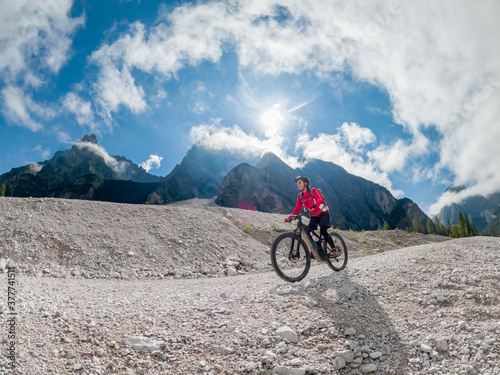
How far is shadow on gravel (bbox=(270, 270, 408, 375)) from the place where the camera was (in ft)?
14.0

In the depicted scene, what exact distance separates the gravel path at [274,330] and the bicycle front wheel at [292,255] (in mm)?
1594

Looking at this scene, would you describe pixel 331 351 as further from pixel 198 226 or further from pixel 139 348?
pixel 198 226

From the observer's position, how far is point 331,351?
14.5 ft

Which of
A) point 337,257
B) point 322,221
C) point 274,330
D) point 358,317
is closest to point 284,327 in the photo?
point 274,330

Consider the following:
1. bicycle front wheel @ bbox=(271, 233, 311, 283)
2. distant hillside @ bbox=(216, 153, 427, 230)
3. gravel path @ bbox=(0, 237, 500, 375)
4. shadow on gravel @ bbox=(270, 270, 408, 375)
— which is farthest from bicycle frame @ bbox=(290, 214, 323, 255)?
distant hillside @ bbox=(216, 153, 427, 230)

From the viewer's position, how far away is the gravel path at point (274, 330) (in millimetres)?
4078

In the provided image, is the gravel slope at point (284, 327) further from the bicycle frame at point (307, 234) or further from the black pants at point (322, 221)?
the black pants at point (322, 221)

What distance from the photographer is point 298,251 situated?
9102mm

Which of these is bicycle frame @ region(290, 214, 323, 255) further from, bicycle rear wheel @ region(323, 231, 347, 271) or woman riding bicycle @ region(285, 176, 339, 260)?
bicycle rear wheel @ region(323, 231, 347, 271)

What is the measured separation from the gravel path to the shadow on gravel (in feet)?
0.07

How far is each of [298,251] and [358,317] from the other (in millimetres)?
3773

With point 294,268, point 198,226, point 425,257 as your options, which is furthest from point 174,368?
point 198,226

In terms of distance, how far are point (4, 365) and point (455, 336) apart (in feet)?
22.8

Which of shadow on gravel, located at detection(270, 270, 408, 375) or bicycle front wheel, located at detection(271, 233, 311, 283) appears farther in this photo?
bicycle front wheel, located at detection(271, 233, 311, 283)
